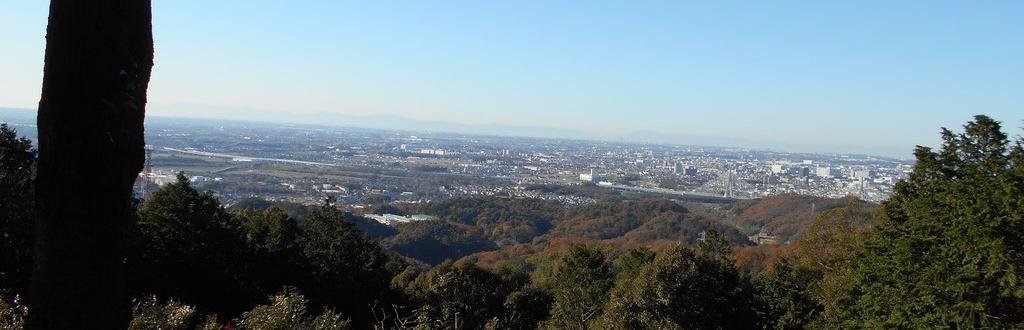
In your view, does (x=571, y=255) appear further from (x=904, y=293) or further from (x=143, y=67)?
(x=143, y=67)

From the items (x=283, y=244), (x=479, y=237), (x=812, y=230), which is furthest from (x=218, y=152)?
(x=812, y=230)

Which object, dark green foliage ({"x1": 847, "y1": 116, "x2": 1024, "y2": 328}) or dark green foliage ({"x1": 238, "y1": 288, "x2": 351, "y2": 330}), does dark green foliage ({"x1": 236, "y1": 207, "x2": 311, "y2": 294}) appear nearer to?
dark green foliage ({"x1": 238, "y1": 288, "x2": 351, "y2": 330})

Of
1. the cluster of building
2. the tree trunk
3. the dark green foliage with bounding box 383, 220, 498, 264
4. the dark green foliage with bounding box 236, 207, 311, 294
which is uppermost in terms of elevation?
the tree trunk

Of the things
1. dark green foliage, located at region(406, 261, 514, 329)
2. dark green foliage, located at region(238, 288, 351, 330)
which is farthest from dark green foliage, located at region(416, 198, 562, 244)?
dark green foliage, located at region(238, 288, 351, 330)

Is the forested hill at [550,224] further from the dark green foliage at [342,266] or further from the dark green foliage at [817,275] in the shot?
the dark green foliage at [817,275]

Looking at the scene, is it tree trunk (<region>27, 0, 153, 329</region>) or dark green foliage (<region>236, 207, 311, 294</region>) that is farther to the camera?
dark green foliage (<region>236, 207, 311, 294</region>)

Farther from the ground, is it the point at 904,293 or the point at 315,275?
the point at 904,293

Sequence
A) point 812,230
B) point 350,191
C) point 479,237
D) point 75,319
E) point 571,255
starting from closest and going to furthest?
point 75,319
point 812,230
point 571,255
point 479,237
point 350,191
